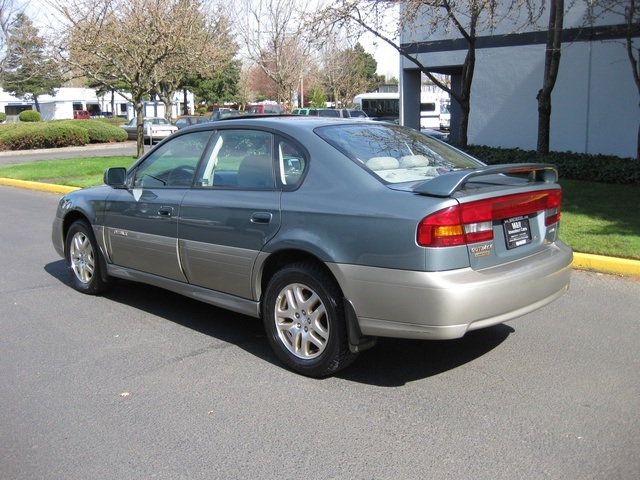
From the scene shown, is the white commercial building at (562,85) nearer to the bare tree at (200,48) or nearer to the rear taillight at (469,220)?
the bare tree at (200,48)

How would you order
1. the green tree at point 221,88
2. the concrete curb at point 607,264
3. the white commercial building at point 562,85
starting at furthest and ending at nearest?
the green tree at point 221,88, the white commercial building at point 562,85, the concrete curb at point 607,264

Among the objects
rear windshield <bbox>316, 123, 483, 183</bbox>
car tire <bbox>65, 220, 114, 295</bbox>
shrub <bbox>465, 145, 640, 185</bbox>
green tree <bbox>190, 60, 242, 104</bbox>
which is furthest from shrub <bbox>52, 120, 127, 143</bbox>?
rear windshield <bbox>316, 123, 483, 183</bbox>

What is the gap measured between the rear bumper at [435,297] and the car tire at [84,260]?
315 centimetres

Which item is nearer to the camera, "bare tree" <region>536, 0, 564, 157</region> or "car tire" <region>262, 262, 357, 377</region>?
"car tire" <region>262, 262, 357, 377</region>

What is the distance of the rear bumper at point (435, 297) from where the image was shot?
390 cm

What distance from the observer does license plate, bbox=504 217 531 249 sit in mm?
4328

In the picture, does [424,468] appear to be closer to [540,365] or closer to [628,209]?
[540,365]

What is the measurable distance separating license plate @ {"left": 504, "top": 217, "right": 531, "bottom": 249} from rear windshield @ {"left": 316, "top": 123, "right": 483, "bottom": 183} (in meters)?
0.64

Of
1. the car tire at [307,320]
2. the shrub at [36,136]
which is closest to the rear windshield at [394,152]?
the car tire at [307,320]

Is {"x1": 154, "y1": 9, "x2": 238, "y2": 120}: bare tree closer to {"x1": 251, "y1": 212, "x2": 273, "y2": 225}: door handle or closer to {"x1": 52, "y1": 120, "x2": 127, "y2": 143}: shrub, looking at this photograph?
{"x1": 52, "y1": 120, "x2": 127, "y2": 143}: shrub

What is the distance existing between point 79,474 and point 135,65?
56.9 ft

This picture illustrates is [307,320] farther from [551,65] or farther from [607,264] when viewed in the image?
[551,65]

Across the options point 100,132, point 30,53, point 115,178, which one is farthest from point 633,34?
point 100,132

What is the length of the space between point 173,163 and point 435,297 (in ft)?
9.35
